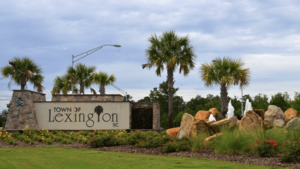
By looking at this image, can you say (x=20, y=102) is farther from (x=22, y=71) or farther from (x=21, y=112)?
(x=22, y=71)

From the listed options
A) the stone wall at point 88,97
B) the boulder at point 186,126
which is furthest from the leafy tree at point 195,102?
the boulder at point 186,126

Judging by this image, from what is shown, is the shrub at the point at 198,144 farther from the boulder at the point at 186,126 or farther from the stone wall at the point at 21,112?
the stone wall at the point at 21,112

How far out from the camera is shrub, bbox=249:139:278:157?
9984 mm

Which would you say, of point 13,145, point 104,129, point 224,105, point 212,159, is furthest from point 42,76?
point 212,159

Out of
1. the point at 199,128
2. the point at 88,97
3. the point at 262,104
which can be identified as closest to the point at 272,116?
the point at 199,128

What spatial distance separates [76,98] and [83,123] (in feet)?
11.2

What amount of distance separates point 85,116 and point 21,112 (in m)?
4.52

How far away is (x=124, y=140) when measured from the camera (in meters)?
14.3

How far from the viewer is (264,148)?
10008mm

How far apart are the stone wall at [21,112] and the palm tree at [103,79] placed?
11872 millimetres

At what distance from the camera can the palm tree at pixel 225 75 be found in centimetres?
2186

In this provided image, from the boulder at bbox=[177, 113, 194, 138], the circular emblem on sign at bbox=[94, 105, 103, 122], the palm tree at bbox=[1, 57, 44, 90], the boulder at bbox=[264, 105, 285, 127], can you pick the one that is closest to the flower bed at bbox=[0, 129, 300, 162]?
the boulder at bbox=[177, 113, 194, 138]

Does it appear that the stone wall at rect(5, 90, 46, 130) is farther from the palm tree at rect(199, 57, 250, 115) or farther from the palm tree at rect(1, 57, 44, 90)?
the palm tree at rect(199, 57, 250, 115)

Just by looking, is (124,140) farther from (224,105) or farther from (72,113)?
(224,105)
